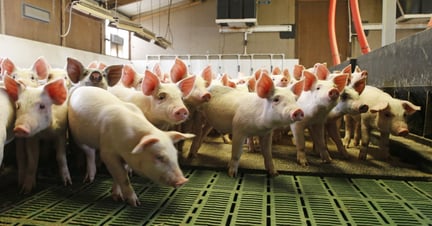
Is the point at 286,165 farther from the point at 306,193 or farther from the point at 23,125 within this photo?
the point at 23,125

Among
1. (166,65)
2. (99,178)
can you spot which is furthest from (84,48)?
(99,178)

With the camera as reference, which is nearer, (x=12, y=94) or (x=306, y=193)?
(x=12, y=94)

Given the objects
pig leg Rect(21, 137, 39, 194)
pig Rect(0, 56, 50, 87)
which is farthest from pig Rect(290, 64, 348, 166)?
pig Rect(0, 56, 50, 87)

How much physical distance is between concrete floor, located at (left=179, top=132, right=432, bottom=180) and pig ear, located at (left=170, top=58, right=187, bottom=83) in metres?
0.65

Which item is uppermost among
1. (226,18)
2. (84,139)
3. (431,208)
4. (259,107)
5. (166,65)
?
(226,18)

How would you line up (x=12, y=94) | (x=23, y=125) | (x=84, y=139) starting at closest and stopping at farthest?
(x=23, y=125) < (x=12, y=94) < (x=84, y=139)

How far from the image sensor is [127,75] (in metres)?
Answer: 2.81

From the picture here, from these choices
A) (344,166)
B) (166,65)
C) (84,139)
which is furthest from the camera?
(166,65)

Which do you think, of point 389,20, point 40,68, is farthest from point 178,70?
point 389,20

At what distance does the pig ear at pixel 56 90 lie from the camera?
1936 millimetres

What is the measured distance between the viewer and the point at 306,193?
216 cm

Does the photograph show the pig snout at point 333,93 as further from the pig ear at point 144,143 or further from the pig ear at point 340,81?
the pig ear at point 144,143

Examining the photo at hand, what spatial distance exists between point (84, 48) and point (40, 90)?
16.1 ft

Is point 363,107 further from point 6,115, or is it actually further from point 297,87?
point 6,115
